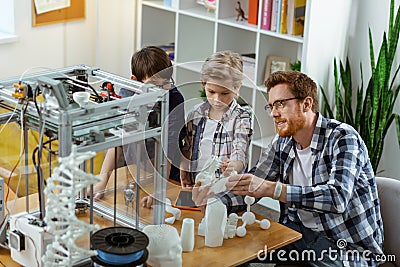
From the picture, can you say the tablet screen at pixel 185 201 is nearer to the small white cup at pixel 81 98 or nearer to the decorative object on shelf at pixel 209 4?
the small white cup at pixel 81 98

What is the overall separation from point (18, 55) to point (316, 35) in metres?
1.75

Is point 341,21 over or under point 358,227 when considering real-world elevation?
over

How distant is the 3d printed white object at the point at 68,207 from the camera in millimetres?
1841

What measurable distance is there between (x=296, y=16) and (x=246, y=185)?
5.27ft

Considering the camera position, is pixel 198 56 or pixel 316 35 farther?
pixel 198 56

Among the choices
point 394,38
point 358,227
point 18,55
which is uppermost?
point 394,38

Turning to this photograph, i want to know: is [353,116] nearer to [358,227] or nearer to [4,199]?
[358,227]

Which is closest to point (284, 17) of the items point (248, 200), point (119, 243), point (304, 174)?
point (304, 174)

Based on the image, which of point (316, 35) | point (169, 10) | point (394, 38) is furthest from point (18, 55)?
point (394, 38)

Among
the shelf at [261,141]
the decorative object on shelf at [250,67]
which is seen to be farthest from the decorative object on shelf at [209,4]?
the shelf at [261,141]

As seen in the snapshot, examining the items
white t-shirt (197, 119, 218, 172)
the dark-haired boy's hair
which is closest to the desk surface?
white t-shirt (197, 119, 218, 172)

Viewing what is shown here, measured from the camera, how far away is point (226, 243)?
93.4 inches

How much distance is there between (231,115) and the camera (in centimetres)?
228

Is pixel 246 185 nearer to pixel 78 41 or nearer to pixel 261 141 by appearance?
pixel 261 141
